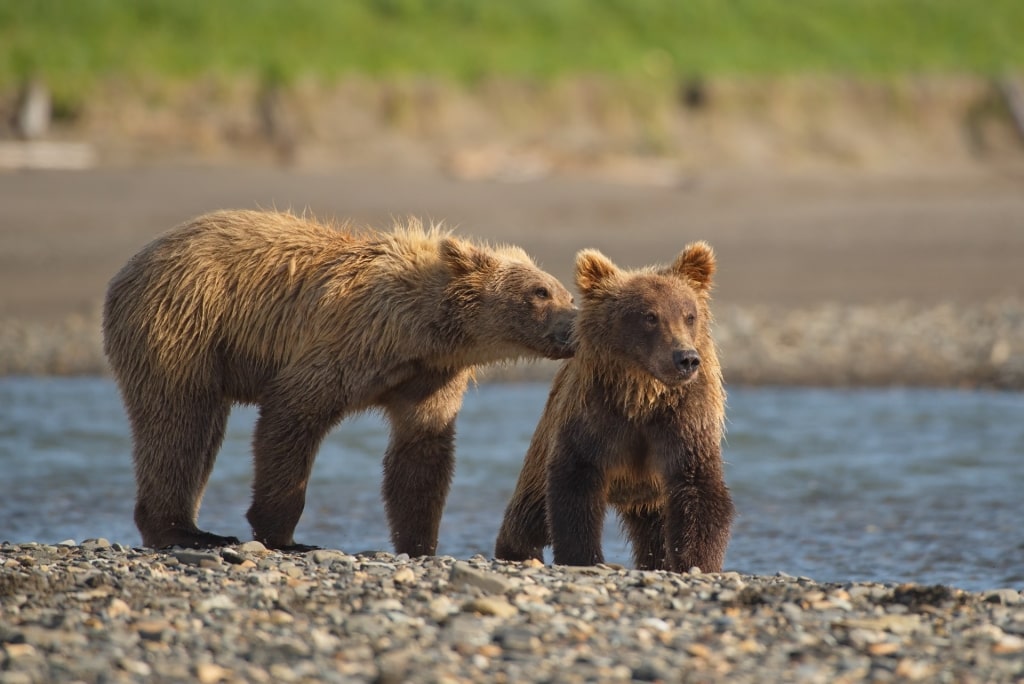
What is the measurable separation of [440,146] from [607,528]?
1348 cm

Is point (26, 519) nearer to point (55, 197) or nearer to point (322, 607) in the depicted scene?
point (322, 607)

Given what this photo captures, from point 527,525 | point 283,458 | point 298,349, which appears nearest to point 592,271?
point 527,525

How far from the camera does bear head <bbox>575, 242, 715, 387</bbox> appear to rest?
670 centimetres

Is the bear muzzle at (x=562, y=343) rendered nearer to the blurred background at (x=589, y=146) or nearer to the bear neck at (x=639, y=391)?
the bear neck at (x=639, y=391)

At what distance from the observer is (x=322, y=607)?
5676mm

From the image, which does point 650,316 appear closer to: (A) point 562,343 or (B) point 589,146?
(A) point 562,343

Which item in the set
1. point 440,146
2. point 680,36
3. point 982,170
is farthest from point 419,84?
point 982,170

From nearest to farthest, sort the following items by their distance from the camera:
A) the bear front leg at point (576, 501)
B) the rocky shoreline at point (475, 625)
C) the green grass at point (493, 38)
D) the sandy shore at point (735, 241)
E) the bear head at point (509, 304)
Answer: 1. the rocky shoreline at point (475, 625)
2. the bear front leg at point (576, 501)
3. the bear head at point (509, 304)
4. the sandy shore at point (735, 241)
5. the green grass at point (493, 38)

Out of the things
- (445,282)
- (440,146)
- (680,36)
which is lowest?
(445,282)

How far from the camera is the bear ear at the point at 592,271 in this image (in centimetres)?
711

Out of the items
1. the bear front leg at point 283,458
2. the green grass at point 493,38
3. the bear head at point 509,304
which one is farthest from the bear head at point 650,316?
the green grass at point 493,38

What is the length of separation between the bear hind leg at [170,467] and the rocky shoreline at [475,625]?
108cm

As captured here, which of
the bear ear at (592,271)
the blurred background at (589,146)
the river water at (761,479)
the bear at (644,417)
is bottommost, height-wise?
the river water at (761,479)

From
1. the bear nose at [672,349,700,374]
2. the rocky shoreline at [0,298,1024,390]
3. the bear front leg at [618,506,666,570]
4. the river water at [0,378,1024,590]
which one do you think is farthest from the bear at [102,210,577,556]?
the rocky shoreline at [0,298,1024,390]
